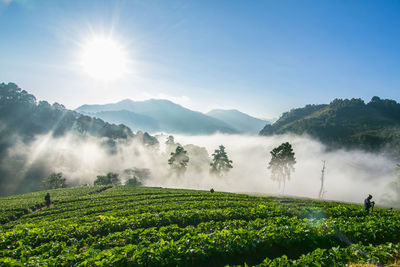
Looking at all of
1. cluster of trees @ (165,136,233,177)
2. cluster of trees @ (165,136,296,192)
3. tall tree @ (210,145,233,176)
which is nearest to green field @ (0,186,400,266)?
cluster of trees @ (165,136,296,192)

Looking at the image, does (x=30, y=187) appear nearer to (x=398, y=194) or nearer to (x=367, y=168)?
(x=398, y=194)

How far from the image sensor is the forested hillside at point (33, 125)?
126525 mm

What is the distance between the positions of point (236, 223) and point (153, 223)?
6.99 meters

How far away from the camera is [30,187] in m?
106

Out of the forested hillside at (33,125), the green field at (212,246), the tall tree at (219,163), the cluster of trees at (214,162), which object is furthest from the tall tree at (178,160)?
the green field at (212,246)

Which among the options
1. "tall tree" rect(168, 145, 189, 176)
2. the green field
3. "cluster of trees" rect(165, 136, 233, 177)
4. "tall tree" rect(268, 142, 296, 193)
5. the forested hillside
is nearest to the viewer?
the green field

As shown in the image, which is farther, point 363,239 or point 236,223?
point 236,223

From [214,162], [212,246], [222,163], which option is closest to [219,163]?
[222,163]

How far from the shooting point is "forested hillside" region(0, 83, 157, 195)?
4981 inches

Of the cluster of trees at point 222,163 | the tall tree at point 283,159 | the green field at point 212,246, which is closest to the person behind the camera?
the green field at point 212,246

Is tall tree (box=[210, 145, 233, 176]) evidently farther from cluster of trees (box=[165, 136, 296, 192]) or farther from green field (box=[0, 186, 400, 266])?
green field (box=[0, 186, 400, 266])

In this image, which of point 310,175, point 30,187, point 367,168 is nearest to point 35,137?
point 30,187

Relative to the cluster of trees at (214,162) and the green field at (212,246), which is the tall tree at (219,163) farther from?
the green field at (212,246)

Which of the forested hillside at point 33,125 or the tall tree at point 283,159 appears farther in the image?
the forested hillside at point 33,125
